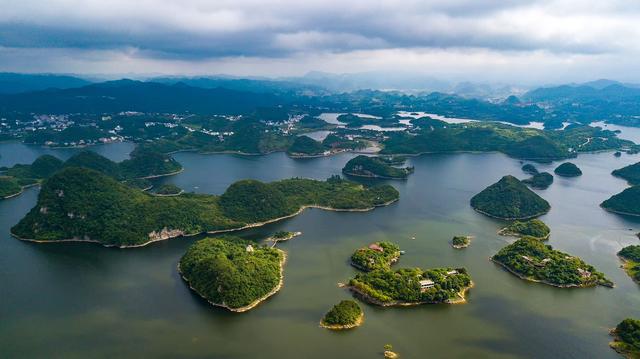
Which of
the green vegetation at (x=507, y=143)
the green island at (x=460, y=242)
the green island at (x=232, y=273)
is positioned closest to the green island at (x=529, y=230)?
the green island at (x=460, y=242)

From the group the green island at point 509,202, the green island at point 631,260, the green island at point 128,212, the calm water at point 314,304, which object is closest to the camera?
the calm water at point 314,304

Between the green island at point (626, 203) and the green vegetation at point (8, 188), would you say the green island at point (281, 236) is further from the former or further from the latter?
the green island at point (626, 203)

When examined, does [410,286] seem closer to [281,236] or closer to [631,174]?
[281,236]

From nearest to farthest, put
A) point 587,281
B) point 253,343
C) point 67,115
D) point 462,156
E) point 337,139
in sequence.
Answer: point 253,343, point 587,281, point 462,156, point 337,139, point 67,115

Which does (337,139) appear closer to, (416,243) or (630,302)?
(416,243)

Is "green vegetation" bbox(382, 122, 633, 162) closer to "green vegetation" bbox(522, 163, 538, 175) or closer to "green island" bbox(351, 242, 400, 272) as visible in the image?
"green vegetation" bbox(522, 163, 538, 175)

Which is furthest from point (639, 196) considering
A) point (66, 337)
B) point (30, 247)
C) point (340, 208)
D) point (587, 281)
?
point (30, 247)
